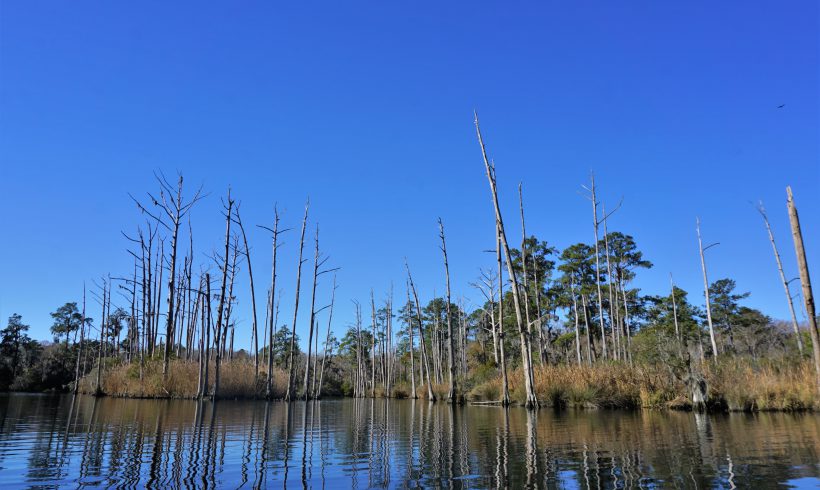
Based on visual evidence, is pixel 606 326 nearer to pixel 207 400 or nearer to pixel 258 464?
pixel 207 400

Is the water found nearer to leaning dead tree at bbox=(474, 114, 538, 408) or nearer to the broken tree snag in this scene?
the broken tree snag

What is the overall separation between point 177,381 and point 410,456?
58.2ft

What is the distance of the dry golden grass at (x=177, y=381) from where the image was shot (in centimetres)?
2039

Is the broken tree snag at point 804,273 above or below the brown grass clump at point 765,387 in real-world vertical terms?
above

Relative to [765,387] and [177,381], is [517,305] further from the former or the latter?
[177,381]

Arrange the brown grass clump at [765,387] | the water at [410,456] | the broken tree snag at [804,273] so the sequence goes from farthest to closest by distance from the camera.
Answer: the brown grass clump at [765,387] → the broken tree snag at [804,273] → the water at [410,456]

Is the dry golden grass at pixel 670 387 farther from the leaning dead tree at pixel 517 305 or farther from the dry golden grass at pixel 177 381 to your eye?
the dry golden grass at pixel 177 381

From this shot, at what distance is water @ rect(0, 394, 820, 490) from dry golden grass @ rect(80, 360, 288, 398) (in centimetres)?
1161

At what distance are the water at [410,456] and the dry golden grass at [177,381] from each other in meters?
11.6

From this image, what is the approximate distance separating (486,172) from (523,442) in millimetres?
12301

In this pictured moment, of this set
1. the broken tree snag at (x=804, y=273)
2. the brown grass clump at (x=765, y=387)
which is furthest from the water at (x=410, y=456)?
the brown grass clump at (x=765, y=387)

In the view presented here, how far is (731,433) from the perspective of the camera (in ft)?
26.7

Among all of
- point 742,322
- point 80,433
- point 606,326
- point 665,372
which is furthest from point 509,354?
point 80,433

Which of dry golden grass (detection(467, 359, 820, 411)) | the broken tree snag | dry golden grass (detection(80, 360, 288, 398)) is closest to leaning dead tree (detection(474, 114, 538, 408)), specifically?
dry golden grass (detection(467, 359, 820, 411))
